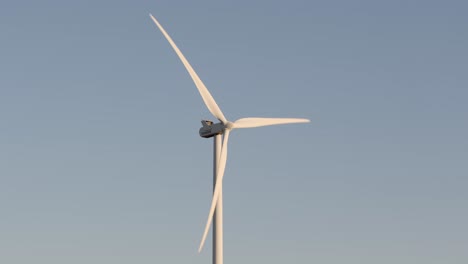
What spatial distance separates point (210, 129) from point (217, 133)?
2.64 feet

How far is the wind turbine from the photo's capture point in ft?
200

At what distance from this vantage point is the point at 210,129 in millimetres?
63844

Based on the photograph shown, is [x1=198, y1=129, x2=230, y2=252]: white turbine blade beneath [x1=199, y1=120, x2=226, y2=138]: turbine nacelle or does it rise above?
beneath

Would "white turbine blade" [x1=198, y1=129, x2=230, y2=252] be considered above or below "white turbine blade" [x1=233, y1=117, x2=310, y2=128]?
below

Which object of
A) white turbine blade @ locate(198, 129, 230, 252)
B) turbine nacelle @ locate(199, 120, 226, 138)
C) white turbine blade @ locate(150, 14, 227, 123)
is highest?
white turbine blade @ locate(150, 14, 227, 123)

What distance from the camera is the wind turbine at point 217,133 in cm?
6103

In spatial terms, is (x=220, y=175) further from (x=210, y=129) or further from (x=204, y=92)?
(x=204, y=92)

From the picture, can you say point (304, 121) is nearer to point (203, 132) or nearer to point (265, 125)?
point (265, 125)

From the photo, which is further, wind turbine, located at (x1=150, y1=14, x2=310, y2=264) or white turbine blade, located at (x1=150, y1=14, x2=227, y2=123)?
white turbine blade, located at (x1=150, y1=14, x2=227, y2=123)

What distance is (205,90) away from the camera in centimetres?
6444

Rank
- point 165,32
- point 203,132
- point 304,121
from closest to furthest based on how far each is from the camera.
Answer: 1. point 165,32
2. point 203,132
3. point 304,121

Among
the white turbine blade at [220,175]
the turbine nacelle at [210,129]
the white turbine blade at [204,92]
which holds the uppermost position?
the white turbine blade at [204,92]

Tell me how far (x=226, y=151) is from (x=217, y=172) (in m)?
2.00

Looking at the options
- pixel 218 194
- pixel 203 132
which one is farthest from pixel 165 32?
pixel 218 194
